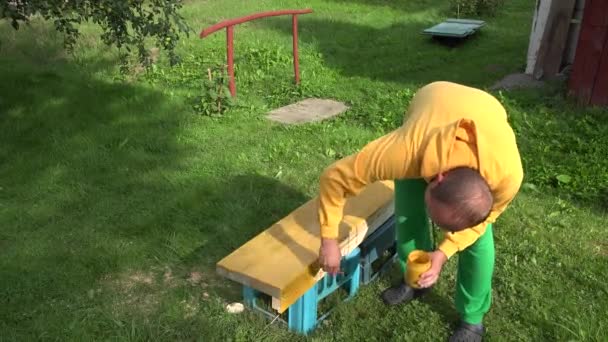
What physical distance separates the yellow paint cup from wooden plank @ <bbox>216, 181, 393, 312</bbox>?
1.44 ft

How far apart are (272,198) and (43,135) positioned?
2449 mm

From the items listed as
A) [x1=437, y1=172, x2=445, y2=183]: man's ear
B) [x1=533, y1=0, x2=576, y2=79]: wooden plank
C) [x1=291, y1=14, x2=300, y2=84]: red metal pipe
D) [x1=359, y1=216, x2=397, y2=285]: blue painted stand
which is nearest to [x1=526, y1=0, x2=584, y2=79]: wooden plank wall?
[x1=533, y1=0, x2=576, y2=79]: wooden plank

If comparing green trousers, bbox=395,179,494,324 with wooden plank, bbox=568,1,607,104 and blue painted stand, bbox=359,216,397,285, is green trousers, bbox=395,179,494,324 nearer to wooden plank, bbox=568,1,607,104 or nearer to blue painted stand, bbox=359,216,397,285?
blue painted stand, bbox=359,216,397,285

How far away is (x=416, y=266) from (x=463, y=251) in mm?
356

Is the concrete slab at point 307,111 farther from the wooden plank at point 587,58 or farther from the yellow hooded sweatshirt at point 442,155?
the yellow hooded sweatshirt at point 442,155

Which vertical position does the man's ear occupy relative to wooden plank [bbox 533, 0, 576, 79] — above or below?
above

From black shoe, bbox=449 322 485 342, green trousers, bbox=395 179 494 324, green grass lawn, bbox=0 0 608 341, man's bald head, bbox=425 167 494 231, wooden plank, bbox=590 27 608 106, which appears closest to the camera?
man's bald head, bbox=425 167 494 231

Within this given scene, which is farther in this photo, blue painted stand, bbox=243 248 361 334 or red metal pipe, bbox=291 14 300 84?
red metal pipe, bbox=291 14 300 84

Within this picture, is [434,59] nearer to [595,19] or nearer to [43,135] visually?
[595,19]

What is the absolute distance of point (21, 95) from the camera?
623 cm

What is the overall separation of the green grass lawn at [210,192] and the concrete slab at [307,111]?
0.50ft

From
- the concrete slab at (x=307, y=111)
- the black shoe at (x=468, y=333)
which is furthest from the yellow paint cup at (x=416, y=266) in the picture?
the concrete slab at (x=307, y=111)

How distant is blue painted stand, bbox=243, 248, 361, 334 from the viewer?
2760mm

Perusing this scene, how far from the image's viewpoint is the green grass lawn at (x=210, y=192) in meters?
2.93
